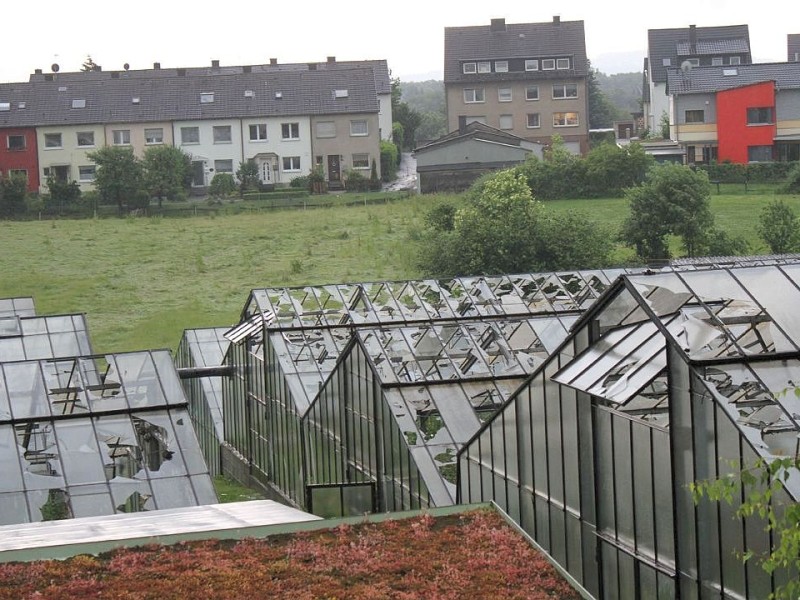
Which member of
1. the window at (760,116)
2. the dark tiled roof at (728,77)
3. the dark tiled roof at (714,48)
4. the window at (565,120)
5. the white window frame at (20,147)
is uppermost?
the dark tiled roof at (714,48)

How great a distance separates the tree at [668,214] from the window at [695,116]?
21.4 metres

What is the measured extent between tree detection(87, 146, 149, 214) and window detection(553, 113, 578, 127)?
31594mm

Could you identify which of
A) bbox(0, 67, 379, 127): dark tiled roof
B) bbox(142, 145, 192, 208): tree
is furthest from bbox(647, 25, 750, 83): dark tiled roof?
bbox(142, 145, 192, 208): tree

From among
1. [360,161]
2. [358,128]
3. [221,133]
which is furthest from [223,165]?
[358,128]

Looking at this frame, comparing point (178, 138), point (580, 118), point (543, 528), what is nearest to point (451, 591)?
point (543, 528)

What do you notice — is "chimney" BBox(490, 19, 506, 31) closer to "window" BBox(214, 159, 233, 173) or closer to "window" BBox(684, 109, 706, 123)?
"window" BBox(684, 109, 706, 123)

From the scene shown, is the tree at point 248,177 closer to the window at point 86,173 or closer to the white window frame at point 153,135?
the white window frame at point 153,135

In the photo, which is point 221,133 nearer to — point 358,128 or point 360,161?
point 358,128

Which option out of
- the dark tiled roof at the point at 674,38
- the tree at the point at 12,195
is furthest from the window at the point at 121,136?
the dark tiled roof at the point at 674,38

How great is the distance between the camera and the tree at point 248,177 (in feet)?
238

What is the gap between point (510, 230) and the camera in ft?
160

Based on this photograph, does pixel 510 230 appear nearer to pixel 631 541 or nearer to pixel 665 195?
pixel 665 195

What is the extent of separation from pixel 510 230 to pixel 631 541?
34.9 meters

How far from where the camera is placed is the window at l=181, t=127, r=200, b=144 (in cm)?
7631
